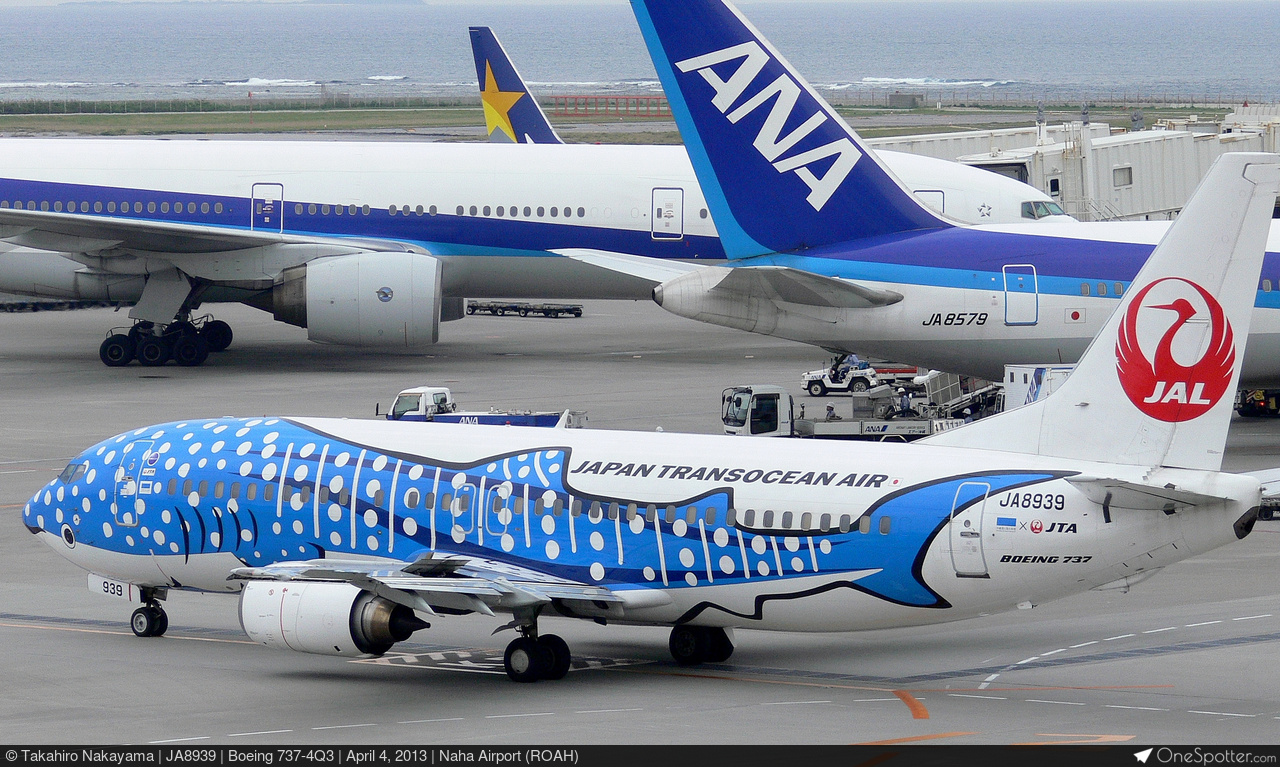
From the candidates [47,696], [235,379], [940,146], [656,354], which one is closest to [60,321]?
[235,379]

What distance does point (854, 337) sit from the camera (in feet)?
124

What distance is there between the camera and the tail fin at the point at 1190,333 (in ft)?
67.8

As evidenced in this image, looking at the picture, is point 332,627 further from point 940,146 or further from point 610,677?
point 940,146

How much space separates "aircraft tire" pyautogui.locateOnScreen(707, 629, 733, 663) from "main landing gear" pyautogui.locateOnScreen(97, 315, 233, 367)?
32.6m

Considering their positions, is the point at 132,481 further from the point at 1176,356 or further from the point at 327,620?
the point at 1176,356

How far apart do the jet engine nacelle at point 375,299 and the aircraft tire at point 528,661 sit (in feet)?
94.0

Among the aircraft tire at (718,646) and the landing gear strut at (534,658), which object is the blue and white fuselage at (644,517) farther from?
the aircraft tire at (718,646)

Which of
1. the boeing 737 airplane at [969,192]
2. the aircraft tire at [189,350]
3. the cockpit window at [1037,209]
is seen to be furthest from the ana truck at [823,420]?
the aircraft tire at [189,350]

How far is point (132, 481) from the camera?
25141 millimetres

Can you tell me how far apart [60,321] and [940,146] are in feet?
120

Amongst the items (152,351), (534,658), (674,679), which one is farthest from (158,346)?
(674,679)

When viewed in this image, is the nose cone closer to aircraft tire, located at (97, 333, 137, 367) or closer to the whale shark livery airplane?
the whale shark livery airplane

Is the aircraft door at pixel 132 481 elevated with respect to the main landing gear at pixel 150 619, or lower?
elevated

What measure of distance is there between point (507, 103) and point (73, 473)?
164 feet
